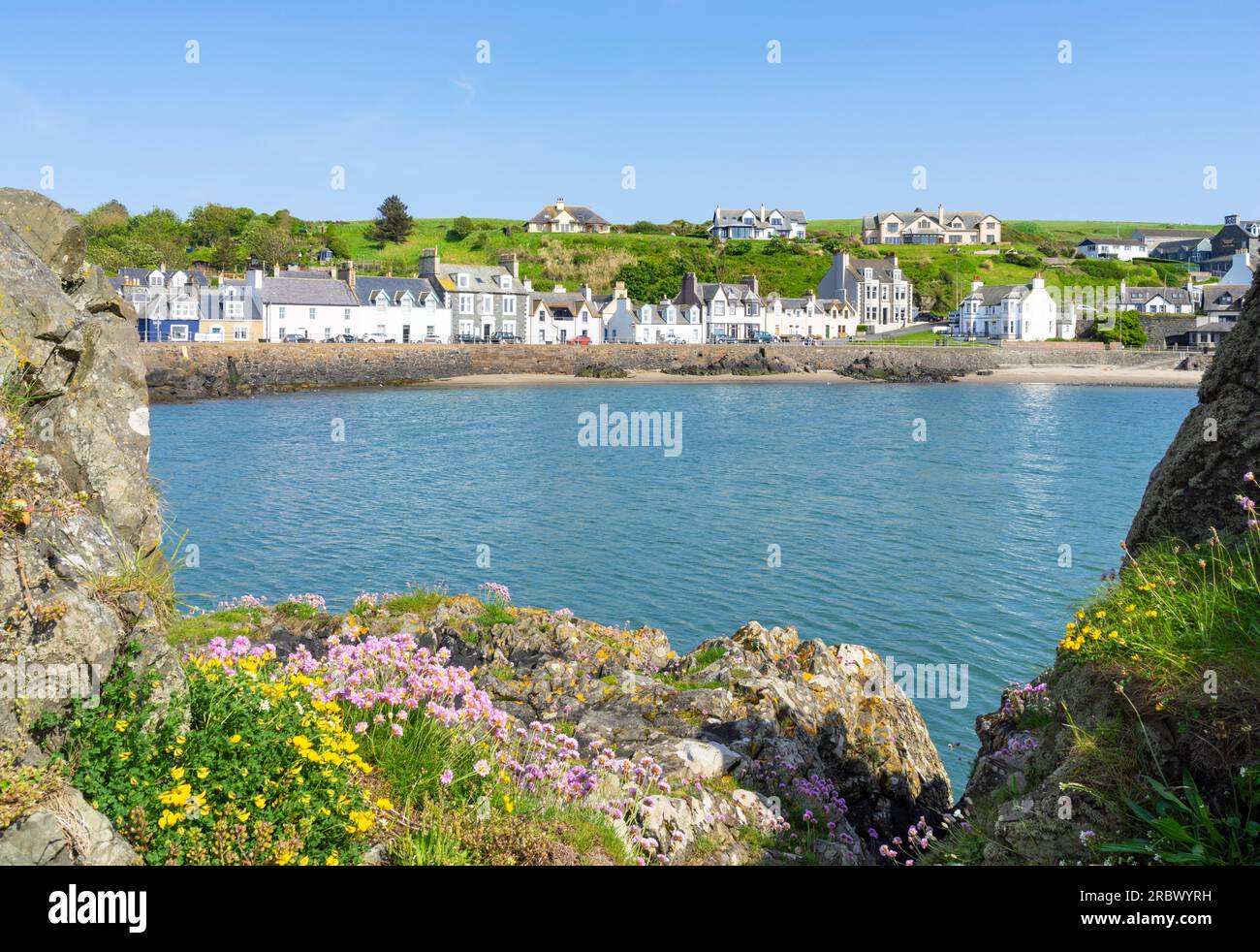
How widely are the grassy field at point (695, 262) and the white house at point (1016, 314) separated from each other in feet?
53.8

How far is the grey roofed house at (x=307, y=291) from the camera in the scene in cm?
10374

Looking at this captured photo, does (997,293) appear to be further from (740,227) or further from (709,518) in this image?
(709,518)

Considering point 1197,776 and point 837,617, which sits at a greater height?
point 1197,776

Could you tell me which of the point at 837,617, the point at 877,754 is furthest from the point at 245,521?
the point at 877,754

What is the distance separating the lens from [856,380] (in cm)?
11425

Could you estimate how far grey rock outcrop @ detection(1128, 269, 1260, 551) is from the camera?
7.87m

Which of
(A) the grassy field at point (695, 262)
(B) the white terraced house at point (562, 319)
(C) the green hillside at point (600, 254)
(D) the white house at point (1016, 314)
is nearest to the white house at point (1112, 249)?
(C) the green hillside at point (600, 254)

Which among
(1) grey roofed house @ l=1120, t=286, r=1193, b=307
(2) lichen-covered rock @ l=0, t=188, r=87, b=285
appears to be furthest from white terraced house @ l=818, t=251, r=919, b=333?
(2) lichen-covered rock @ l=0, t=188, r=87, b=285

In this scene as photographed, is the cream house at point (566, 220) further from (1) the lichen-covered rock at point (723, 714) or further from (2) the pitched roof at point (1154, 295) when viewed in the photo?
(1) the lichen-covered rock at point (723, 714)

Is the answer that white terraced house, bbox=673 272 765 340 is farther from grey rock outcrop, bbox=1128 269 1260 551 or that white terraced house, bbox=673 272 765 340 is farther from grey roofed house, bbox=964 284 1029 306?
grey rock outcrop, bbox=1128 269 1260 551

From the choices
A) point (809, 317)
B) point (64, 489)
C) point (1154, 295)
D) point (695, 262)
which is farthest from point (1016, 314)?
point (64, 489)
